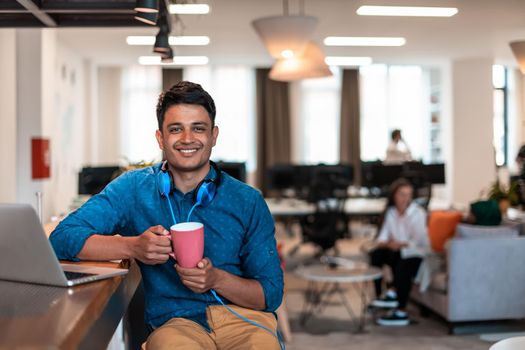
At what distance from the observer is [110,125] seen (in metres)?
13.9

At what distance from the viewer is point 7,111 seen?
284 inches

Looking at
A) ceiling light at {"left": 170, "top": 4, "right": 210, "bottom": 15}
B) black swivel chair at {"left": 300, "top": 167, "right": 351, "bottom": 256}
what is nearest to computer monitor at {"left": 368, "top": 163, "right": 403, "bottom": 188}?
black swivel chair at {"left": 300, "top": 167, "right": 351, "bottom": 256}

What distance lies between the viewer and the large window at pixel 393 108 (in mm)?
14344

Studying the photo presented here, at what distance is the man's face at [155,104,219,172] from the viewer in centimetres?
218

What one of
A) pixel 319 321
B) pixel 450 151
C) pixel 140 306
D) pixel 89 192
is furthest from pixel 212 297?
pixel 450 151

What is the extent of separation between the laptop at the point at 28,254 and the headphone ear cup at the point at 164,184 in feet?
1.17

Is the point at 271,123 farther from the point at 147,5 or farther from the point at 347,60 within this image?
the point at 147,5

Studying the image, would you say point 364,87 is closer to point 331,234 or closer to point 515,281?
point 331,234

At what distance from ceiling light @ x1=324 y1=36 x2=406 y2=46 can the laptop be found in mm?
8466

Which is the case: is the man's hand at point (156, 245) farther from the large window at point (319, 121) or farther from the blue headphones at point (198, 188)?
the large window at point (319, 121)

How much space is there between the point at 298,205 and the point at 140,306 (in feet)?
17.9

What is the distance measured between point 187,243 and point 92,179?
542 centimetres

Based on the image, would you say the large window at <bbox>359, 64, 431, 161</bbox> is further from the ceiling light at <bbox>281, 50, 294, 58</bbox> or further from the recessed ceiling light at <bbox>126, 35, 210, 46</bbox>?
the ceiling light at <bbox>281, 50, 294, 58</bbox>

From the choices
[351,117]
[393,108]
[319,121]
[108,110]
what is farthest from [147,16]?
[393,108]
